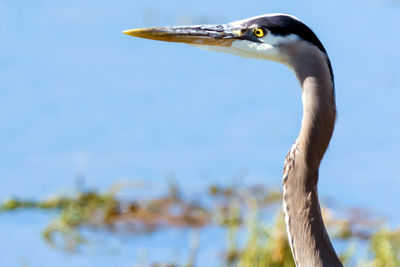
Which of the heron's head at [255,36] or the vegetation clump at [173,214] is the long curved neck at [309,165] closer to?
the heron's head at [255,36]

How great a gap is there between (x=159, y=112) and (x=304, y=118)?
324 cm

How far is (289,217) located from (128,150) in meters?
2.83

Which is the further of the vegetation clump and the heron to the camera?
the vegetation clump

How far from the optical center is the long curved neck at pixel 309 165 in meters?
2.80

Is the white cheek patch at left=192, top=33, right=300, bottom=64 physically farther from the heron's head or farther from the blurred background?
the blurred background

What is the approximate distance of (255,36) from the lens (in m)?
2.95

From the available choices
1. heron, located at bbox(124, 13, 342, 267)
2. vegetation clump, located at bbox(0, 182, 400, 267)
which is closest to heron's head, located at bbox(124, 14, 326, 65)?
heron, located at bbox(124, 13, 342, 267)

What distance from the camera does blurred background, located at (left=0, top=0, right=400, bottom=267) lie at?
537cm

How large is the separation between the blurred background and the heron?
2056 millimetres

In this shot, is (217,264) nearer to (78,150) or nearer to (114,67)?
(78,150)

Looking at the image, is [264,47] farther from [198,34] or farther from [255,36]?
[198,34]

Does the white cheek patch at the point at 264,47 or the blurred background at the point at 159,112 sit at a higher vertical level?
the white cheek patch at the point at 264,47

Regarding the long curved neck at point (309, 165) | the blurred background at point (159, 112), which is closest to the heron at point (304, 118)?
the long curved neck at point (309, 165)

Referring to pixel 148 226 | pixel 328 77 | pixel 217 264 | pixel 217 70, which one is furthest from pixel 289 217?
pixel 217 70
